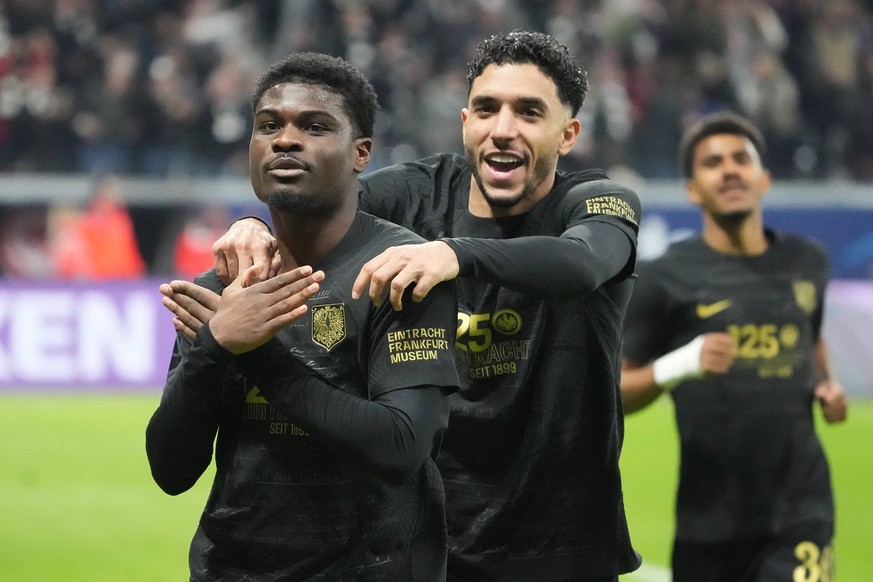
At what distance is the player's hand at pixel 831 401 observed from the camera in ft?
18.2

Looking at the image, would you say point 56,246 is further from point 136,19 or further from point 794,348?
point 794,348

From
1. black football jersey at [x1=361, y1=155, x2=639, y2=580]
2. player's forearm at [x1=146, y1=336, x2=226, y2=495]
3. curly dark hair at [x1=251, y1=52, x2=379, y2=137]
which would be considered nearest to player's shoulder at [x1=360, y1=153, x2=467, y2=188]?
black football jersey at [x1=361, y1=155, x2=639, y2=580]

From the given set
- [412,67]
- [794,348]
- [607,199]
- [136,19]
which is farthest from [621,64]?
[607,199]

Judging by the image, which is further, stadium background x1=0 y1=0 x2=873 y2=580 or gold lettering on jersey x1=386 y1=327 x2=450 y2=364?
stadium background x1=0 y1=0 x2=873 y2=580

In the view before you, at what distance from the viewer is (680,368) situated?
5312 mm

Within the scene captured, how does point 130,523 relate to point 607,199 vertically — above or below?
below

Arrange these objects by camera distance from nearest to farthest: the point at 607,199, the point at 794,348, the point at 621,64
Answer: the point at 607,199
the point at 794,348
the point at 621,64

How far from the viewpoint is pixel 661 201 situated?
14.8 meters

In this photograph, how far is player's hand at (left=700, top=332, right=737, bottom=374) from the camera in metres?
5.25

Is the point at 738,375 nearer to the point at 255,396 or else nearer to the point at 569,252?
the point at 569,252

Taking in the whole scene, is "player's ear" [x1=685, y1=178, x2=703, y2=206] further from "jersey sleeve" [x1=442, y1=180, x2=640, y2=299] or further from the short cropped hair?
"jersey sleeve" [x1=442, y1=180, x2=640, y2=299]

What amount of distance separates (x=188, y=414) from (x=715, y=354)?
2674 millimetres

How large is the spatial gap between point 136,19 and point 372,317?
14699 mm

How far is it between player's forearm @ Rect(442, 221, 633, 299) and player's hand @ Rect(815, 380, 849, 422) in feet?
7.16
